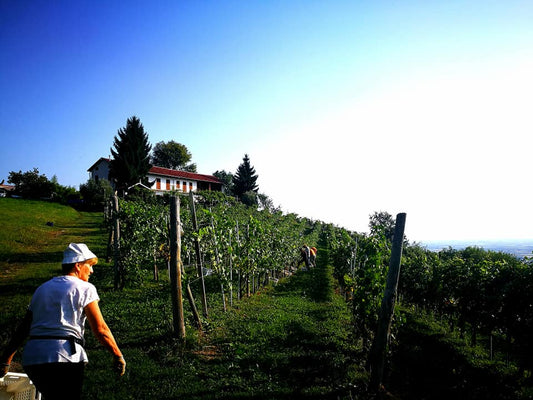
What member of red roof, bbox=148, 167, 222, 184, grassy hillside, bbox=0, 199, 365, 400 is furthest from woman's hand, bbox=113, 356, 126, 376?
red roof, bbox=148, 167, 222, 184

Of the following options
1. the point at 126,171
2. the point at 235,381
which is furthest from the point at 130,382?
the point at 126,171

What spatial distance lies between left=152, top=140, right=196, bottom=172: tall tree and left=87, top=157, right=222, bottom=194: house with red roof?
1652 centimetres

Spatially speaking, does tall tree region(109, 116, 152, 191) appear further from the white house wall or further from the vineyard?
the vineyard

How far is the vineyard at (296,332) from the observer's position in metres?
4.59

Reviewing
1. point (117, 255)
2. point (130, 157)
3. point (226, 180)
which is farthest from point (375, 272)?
point (226, 180)

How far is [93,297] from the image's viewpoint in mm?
2609

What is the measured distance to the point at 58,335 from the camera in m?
2.43

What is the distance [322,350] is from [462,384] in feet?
8.59

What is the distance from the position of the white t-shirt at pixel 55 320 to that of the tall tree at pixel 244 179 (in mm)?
52589

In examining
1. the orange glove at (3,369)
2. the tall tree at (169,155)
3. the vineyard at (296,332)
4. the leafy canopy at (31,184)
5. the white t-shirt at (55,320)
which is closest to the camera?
the white t-shirt at (55,320)

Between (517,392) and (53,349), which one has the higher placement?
(53,349)

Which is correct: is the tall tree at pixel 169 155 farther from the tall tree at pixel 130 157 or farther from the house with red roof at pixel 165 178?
the tall tree at pixel 130 157

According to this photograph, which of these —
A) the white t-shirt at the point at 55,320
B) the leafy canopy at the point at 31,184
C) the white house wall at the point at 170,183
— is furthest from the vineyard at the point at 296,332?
the white house wall at the point at 170,183

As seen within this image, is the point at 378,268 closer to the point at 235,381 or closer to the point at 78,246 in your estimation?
the point at 235,381
